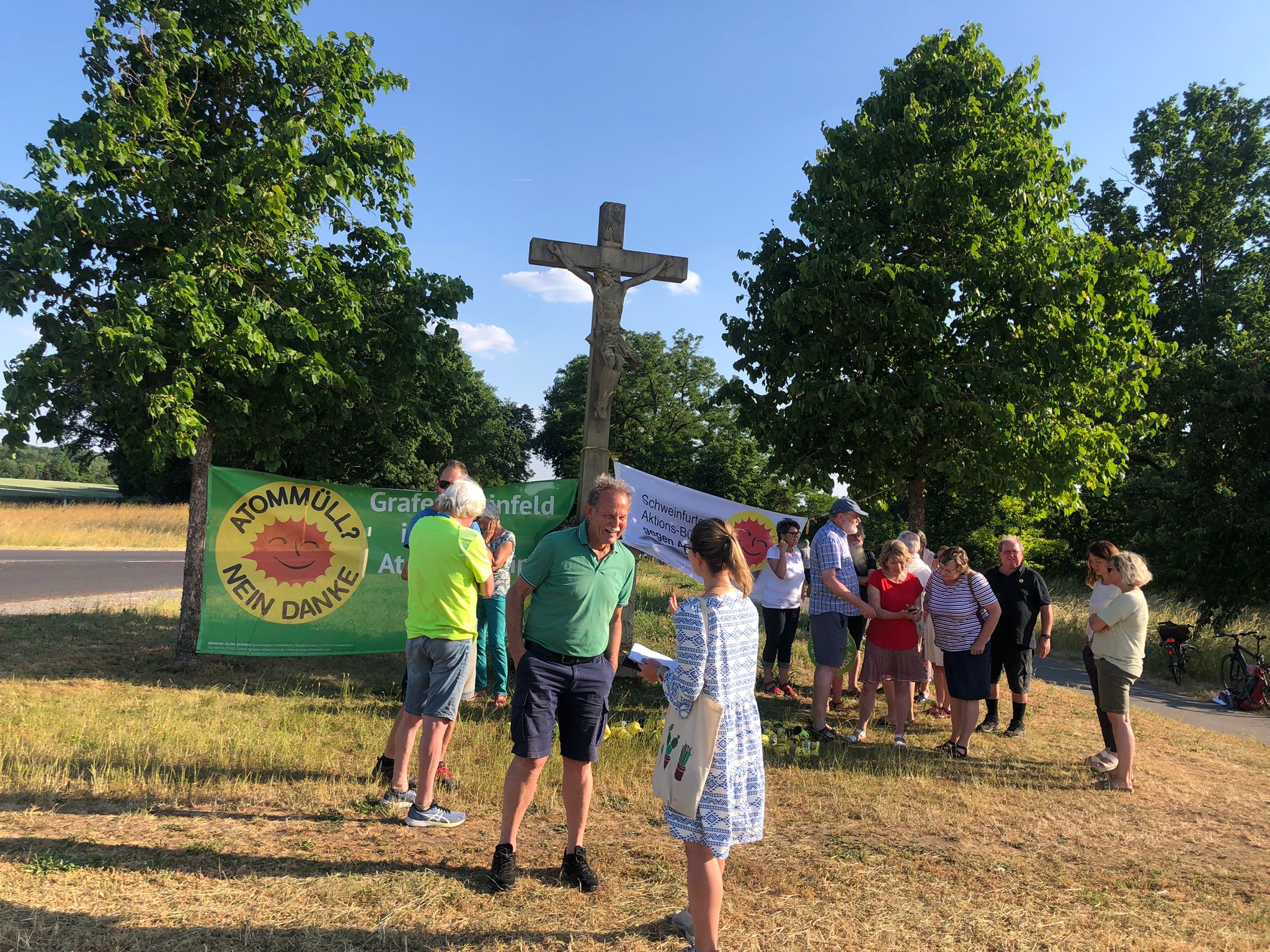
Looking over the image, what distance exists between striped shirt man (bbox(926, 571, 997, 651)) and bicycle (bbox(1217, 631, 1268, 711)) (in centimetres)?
564

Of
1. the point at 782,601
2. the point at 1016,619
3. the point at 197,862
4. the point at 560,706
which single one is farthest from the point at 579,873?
the point at 1016,619

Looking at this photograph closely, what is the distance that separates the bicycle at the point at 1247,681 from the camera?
10141mm

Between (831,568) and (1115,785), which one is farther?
(831,568)

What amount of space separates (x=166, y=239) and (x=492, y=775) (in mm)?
5864

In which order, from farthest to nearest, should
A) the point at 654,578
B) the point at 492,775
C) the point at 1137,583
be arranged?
the point at 654,578 < the point at 1137,583 < the point at 492,775

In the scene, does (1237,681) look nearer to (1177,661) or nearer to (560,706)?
(1177,661)

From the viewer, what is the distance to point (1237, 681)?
1061 cm

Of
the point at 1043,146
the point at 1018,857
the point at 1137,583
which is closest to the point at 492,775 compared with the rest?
the point at 1018,857

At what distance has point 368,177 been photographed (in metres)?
8.62

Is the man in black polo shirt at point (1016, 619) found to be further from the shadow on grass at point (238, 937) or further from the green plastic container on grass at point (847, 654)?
the shadow on grass at point (238, 937)

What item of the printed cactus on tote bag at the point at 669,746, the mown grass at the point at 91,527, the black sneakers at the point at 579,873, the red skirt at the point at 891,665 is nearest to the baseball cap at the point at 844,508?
the red skirt at the point at 891,665

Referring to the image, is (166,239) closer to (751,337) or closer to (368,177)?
(368,177)

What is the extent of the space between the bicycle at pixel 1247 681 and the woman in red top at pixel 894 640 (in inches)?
233

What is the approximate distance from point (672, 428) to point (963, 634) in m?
39.8
